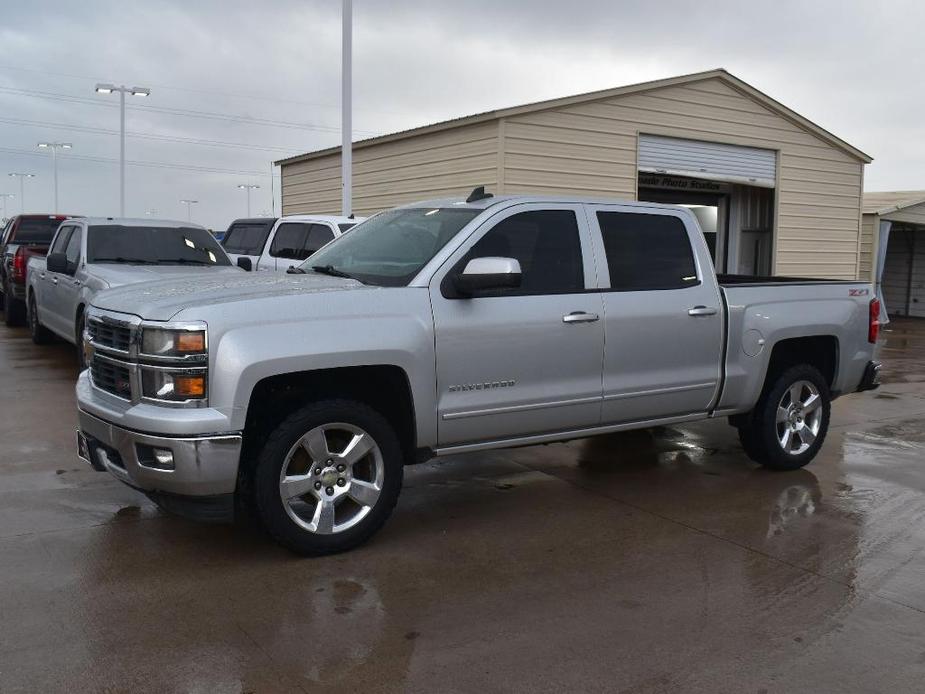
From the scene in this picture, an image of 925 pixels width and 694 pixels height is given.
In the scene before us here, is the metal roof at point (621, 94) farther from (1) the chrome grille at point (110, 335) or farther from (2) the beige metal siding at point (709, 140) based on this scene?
(1) the chrome grille at point (110, 335)

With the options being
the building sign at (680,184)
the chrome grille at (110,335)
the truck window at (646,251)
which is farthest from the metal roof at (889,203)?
the chrome grille at (110,335)

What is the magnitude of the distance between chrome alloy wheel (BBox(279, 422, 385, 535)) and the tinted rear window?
1463cm

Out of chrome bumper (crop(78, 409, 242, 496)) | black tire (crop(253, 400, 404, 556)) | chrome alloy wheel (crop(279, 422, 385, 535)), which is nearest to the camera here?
chrome bumper (crop(78, 409, 242, 496))

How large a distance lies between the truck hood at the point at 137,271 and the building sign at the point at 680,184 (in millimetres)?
12290

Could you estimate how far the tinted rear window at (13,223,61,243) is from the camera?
17.4 meters

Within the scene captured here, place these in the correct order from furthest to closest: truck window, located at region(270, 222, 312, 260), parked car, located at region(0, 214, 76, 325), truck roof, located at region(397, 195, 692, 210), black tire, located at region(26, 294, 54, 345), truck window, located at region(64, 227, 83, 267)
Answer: parked car, located at region(0, 214, 76, 325) < black tire, located at region(26, 294, 54, 345) < truck window, located at region(270, 222, 312, 260) < truck window, located at region(64, 227, 83, 267) < truck roof, located at region(397, 195, 692, 210)

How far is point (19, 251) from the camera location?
14680mm

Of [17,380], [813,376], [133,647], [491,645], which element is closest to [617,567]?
[491,645]

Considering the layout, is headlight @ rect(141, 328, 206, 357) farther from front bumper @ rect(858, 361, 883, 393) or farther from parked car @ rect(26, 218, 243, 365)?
front bumper @ rect(858, 361, 883, 393)

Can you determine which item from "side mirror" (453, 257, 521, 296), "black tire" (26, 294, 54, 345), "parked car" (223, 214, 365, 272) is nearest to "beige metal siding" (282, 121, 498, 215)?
"parked car" (223, 214, 365, 272)

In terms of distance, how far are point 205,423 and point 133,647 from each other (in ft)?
3.51

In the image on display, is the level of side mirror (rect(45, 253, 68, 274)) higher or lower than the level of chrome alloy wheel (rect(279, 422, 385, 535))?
higher

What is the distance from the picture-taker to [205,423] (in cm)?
436

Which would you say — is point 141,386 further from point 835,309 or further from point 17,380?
point 17,380
